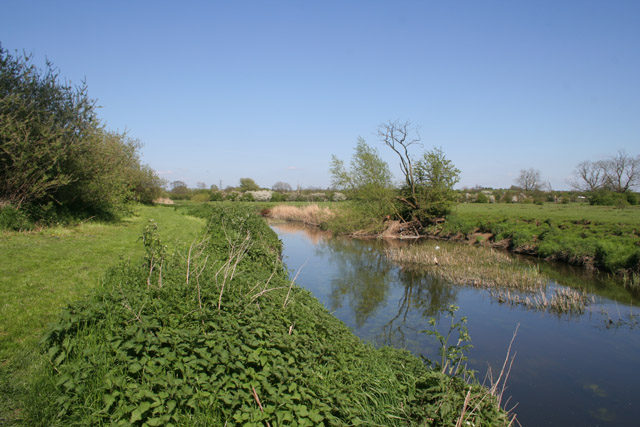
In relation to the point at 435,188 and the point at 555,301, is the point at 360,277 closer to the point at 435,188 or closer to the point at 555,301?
the point at 555,301

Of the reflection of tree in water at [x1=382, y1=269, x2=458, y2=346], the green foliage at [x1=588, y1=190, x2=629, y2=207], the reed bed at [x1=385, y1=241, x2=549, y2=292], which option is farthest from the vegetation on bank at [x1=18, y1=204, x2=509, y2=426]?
the green foliage at [x1=588, y1=190, x2=629, y2=207]

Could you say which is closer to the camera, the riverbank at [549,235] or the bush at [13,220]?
the bush at [13,220]

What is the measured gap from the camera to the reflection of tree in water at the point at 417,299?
29.6 feet

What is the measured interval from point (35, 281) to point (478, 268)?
14.0m

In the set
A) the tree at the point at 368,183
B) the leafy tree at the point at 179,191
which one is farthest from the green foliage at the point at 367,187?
the leafy tree at the point at 179,191

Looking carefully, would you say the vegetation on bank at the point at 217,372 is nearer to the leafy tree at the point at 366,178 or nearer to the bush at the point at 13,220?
the bush at the point at 13,220

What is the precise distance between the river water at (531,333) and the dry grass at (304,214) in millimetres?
18993

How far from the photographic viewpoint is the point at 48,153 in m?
12.4

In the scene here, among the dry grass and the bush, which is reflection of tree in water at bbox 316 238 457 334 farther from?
the dry grass

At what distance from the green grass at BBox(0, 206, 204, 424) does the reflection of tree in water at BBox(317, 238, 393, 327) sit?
5452mm

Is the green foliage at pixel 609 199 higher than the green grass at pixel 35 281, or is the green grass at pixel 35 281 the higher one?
the green foliage at pixel 609 199

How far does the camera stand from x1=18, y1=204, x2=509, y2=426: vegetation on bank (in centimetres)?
343

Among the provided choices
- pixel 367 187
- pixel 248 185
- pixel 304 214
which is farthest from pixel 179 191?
pixel 367 187

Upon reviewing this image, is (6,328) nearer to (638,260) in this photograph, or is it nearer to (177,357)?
(177,357)
